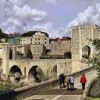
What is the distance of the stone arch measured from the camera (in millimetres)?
78469

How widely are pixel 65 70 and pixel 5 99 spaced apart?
47.5 metres

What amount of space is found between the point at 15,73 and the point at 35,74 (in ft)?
16.3

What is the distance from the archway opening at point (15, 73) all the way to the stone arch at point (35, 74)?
11.1 feet

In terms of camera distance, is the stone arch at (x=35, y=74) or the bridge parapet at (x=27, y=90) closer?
the bridge parapet at (x=27, y=90)

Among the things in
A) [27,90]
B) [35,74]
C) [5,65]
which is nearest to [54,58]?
[35,74]

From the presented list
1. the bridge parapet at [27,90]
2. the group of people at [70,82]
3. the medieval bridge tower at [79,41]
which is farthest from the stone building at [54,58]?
the bridge parapet at [27,90]

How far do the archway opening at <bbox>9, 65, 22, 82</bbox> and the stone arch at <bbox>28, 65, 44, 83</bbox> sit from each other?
3377mm

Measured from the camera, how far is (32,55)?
100625 mm

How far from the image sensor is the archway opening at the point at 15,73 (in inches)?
3342

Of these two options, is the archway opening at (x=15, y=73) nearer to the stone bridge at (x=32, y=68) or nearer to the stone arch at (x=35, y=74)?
the stone bridge at (x=32, y=68)

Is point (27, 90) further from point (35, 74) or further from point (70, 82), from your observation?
point (35, 74)

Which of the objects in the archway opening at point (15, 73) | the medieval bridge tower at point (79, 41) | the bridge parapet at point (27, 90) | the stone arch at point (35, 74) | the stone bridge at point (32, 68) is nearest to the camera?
the bridge parapet at point (27, 90)

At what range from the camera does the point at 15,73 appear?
8625cm

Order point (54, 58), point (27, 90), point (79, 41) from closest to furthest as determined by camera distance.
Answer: point (27, 90) → point (79, 41) → point (54, 58)
